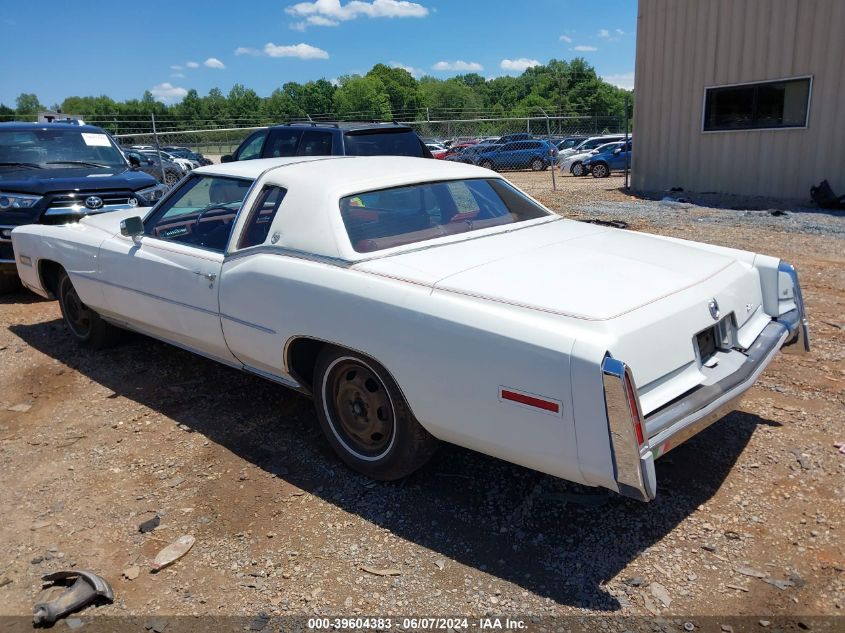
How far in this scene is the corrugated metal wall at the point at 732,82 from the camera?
39.9 ft

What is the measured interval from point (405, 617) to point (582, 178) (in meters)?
24.3

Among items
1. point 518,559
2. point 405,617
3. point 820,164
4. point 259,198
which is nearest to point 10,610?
point 405,617

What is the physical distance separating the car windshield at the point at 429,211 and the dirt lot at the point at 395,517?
122 cm

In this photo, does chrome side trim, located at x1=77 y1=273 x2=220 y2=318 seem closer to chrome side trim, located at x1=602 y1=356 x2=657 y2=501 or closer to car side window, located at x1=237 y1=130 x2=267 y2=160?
chrome side trim, located at x1=602 y1=356 x2=657 y2=501

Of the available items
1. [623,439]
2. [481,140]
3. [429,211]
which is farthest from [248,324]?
[481,140]

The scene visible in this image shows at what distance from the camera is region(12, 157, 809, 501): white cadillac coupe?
2543 millimetres

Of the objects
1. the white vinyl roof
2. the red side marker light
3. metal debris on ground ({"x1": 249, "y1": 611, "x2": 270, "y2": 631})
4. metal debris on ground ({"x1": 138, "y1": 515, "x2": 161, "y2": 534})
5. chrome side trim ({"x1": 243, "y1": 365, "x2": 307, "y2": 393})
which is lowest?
metal debris on ground ({"x1": 249, "y1": 611, "x2": 270, "y2": 631})

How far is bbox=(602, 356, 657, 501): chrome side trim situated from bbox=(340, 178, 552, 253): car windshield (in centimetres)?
150

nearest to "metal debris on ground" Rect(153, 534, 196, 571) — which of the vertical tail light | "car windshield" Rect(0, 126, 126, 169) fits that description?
the vertical tail light

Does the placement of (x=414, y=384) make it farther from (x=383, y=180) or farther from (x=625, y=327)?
(x=383, y=180)

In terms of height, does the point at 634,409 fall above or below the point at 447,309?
below

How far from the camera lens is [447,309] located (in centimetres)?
281

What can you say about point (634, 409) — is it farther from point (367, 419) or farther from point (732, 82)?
point (732, 82)

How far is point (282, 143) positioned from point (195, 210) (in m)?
4.57
